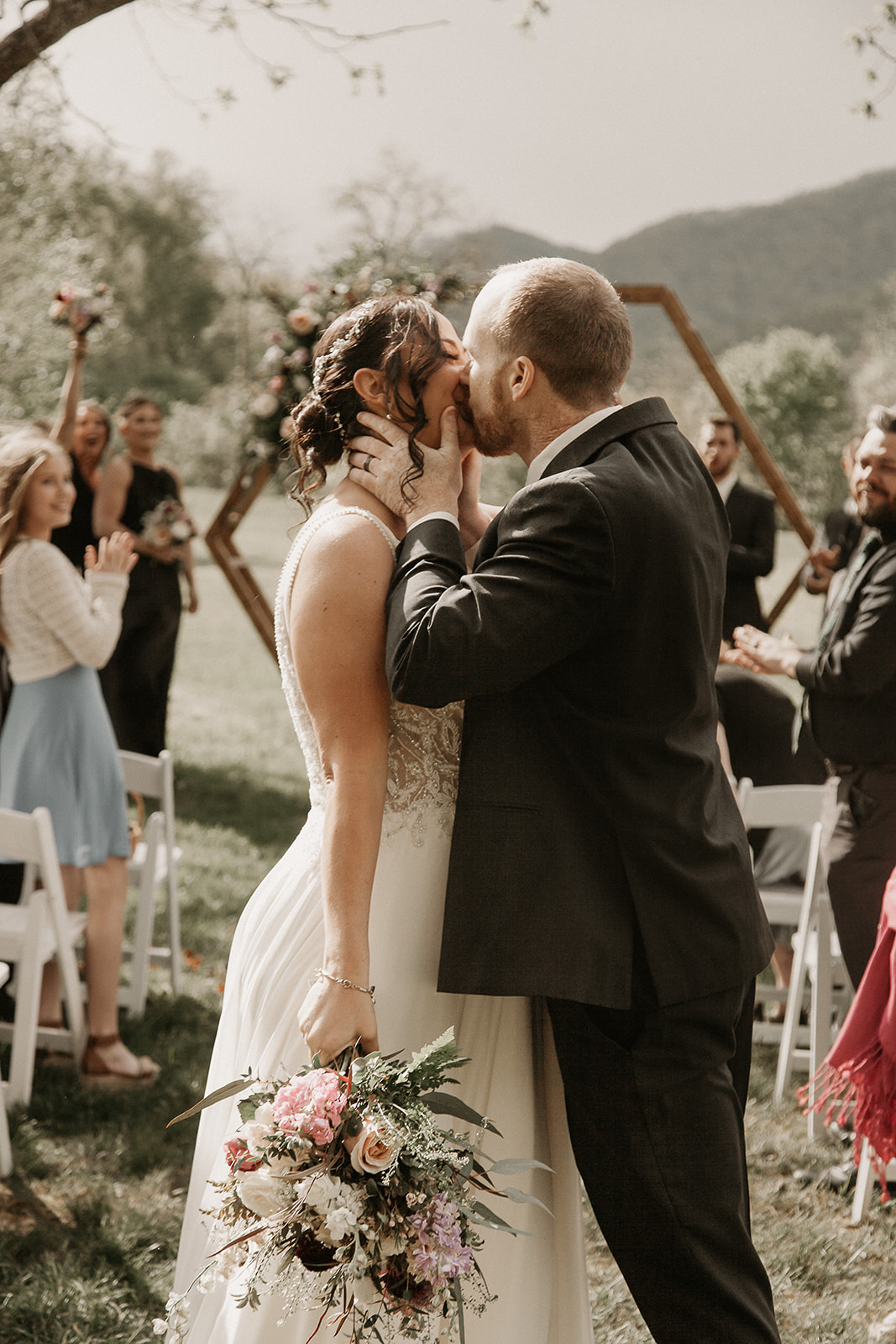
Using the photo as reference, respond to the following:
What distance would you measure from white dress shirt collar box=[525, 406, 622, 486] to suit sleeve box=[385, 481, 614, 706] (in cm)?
13

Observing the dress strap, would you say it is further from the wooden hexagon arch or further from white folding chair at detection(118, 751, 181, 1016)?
the wooden hexagon arch

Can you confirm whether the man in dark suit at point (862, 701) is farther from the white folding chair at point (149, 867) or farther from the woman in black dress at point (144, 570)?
the woman in black dress at point (144, 570)

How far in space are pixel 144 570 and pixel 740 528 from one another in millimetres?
3684

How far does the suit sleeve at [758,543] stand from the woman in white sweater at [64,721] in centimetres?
368

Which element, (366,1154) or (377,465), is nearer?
(366,1154)

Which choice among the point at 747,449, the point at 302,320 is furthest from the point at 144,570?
the point at 747,449

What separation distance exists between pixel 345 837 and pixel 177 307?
35285mm

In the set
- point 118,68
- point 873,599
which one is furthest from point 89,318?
point 118,68

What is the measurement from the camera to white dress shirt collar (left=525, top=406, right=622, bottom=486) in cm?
185

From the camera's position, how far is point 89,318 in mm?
6336

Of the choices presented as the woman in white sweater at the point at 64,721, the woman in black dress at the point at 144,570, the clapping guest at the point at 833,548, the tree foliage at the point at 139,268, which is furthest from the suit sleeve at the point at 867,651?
the tree foliage at the point at 139,268

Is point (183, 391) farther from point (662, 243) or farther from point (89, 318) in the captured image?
point (89, 318)

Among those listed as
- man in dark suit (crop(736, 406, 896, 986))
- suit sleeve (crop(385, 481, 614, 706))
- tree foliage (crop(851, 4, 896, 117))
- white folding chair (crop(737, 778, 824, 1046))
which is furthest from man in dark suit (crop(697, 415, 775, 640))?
suit sleeve (crop(385, 481, 614, 706))

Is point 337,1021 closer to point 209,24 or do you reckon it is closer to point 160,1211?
point 160,1211
